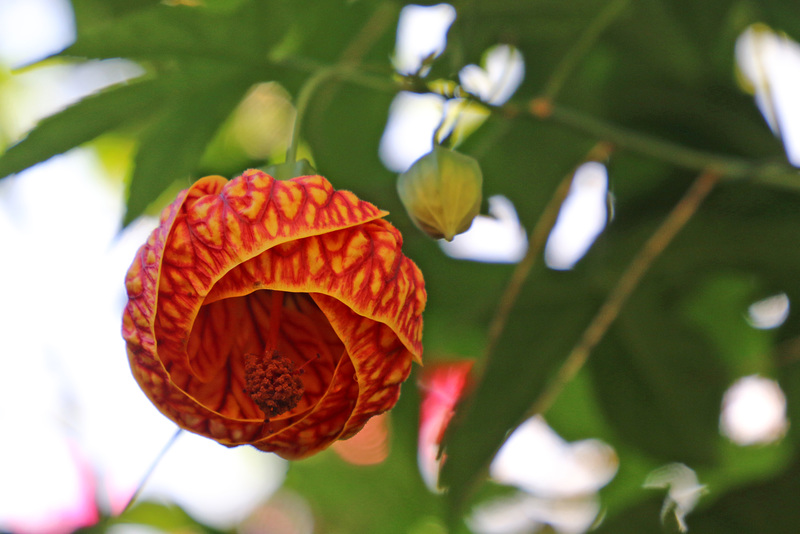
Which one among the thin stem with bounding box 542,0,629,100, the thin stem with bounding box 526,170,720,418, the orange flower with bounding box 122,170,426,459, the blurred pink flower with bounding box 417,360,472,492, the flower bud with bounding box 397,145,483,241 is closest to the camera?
the orange flower with bounding box 122,170,426,459

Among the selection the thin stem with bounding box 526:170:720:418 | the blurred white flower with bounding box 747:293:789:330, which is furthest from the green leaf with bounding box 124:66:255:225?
the blurred white flower with bounding box 747:293:789:330

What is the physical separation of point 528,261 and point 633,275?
0.44 ft

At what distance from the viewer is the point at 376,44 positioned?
0.94 meters

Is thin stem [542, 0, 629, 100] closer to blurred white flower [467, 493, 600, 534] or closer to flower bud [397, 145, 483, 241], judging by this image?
flower bud [397, 145, 483, 241]

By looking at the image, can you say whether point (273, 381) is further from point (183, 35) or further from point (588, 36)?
point (588, 36)

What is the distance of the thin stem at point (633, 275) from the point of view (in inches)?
36.6

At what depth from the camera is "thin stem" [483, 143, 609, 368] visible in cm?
89

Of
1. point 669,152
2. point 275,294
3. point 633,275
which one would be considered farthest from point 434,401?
point 275,294

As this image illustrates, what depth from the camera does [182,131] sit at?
28.7 inches

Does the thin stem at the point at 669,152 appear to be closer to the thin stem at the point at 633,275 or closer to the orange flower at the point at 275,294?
the thin stem at the point at 633,275

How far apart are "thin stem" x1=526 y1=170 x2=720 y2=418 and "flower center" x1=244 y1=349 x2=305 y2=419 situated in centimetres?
41

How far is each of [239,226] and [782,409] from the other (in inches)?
34.0

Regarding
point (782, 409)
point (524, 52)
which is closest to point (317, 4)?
point (524, 52)

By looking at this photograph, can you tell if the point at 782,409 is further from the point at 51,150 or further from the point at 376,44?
the point at 51,150
